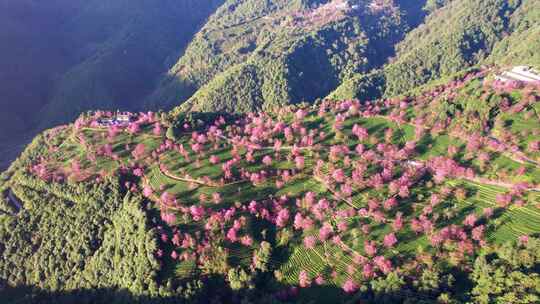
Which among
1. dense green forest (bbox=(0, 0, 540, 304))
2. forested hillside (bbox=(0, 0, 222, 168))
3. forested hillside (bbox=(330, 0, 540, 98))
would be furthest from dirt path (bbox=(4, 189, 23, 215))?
forested hillside (bbox=(330, 0, 540, 98))

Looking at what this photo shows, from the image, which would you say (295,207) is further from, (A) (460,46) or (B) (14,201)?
(A) (460,46)

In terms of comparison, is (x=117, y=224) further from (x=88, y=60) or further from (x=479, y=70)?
(x=88, y=60)

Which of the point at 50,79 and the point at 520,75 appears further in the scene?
the point at 50,79

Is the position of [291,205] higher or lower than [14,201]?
lower

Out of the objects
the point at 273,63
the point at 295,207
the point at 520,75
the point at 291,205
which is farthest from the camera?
the point at 273,63

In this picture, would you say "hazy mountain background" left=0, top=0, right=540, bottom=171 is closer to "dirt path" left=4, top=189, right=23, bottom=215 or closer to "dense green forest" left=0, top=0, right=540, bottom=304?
"dense green forest" left=0, top=0, right=540, bottom=304

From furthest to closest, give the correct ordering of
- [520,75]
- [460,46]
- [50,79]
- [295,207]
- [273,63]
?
[50,79], [273,63], [460,46], [520,75], [295,207]

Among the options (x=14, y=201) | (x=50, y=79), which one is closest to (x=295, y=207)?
(x=14, y=201)

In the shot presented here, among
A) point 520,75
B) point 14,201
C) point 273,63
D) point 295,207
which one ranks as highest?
point 273,63
